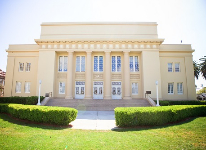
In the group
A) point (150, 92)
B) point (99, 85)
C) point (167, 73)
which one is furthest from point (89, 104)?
point (167, 73)

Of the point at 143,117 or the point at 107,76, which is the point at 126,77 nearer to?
the point at 107,76

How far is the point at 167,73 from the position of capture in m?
23.4

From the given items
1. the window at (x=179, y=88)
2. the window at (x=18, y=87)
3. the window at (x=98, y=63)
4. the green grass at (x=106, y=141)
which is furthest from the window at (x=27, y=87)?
the window at (x=179, y=88)

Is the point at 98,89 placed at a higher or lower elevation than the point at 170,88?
lower

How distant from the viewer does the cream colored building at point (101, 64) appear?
72.5 ft

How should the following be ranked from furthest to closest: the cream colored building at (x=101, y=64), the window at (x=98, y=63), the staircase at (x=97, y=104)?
the window at (x=98, y=63), the cream colored building at (x=101, y=64), the staircase at (x=97, y=104)

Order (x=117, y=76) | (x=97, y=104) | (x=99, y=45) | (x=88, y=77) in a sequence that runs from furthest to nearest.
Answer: (x=117, y=76) < (x=99, y=45) < (x=88, y=77) < (x=97, y=104)

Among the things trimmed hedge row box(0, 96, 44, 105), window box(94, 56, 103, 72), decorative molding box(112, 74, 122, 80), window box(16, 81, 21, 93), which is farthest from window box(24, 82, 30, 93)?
decorative molding box(112, 74, 122, 80)

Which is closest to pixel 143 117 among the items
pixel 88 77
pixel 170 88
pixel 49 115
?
pixel 49 115

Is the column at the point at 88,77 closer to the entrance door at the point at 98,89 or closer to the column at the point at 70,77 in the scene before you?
the entrance door at the point at 98,89

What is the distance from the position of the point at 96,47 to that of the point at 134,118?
16.2 meters

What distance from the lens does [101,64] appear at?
2364cm

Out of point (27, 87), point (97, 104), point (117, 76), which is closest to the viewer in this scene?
point (97, 104)

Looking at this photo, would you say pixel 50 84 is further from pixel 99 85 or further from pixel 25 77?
pixel 99 85
